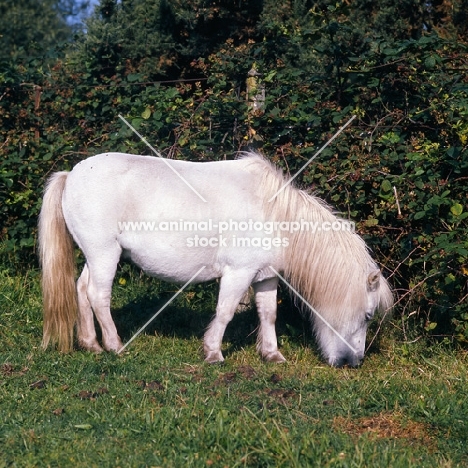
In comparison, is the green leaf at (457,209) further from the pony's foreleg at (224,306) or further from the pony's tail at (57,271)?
the pony's tail at (57,271)

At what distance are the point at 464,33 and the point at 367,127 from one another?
4.38 meters

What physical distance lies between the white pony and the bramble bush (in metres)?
0.54

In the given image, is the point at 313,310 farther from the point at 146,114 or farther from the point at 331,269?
the point at 146,114

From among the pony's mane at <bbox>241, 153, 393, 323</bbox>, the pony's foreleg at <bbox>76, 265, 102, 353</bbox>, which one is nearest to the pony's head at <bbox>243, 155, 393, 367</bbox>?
the pony's mane at <bbox>241, 153, 393, 323</bbox>

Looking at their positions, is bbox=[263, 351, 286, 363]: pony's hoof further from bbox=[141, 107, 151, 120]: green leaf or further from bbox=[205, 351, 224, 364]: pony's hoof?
bbox=[141, 107, 151, 120]: green leaf

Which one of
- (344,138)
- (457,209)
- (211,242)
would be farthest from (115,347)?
(457,209)

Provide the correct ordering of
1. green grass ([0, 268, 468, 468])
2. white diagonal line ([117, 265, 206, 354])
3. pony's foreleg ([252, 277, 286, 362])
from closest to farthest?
green grass ([0, 268, 468, 468]), white diagonal line ([117, 265, 206, 354]), pony's foreleg ([252, 277, 286, 362])

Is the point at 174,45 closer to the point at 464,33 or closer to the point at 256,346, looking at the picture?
the point at 464,33

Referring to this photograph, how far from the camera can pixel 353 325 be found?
18.8 feet

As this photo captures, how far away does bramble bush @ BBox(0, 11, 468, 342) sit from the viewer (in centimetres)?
589

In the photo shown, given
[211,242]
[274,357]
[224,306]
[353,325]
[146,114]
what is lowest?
[274,357]

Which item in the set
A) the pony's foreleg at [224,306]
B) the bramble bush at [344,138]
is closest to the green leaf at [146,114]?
the bramble bush at [344,138]

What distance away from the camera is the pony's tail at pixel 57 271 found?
18.8ft

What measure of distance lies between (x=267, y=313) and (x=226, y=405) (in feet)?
5.69
